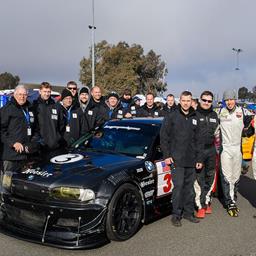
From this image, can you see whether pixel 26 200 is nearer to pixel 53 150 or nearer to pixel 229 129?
pixel 53 150

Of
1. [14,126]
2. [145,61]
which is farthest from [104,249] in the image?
[145,61]

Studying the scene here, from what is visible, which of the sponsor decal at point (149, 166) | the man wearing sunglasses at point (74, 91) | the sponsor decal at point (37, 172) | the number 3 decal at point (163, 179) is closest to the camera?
the sponsor decal at point (37, 172)

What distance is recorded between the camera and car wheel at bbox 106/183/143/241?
445cm

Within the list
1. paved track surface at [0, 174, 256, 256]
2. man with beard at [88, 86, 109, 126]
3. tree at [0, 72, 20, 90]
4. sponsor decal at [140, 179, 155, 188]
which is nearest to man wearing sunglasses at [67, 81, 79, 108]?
man with beard at [88, 86, 109, 126]

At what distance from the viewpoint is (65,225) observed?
4293 millimetres

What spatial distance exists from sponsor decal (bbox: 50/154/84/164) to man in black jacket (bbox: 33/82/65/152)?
884 mm

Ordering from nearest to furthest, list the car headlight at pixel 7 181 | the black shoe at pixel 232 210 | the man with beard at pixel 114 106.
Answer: the car headlight at pixel 7 181, the black shoe at pixel 232 210, the man with beard at pixel 114 106

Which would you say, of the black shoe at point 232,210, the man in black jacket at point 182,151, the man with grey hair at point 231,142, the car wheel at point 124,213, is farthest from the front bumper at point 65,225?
the man with grey hair at point 231,142

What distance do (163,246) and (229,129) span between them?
2269 mm

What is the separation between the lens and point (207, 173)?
236 inches

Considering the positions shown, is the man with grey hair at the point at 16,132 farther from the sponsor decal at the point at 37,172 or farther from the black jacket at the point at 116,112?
the black jacket at the point at 116,112

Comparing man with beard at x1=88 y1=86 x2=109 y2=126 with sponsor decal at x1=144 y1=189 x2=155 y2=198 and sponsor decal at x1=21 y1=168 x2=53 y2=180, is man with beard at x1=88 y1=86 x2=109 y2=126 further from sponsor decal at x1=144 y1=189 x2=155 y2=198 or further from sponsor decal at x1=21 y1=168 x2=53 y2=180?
sponsor decal at x1=21 y1=168 x2=53 y2=180

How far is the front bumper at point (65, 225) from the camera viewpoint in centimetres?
421

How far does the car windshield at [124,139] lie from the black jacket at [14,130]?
0.79 m
